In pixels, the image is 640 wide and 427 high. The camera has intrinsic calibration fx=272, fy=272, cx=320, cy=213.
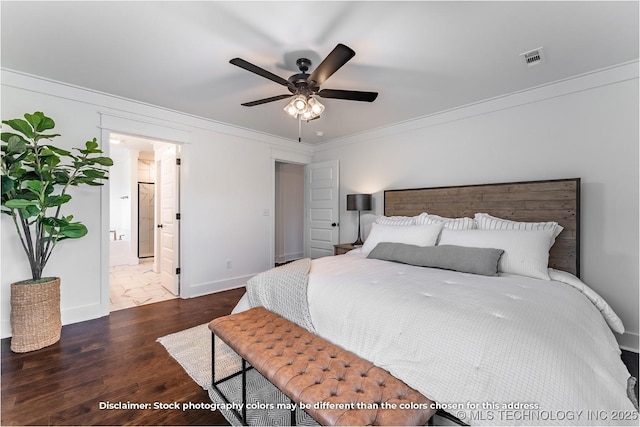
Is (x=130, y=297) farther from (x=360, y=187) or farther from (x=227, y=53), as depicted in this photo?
(x=360, y=187)

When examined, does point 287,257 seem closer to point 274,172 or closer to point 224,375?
point 274,172

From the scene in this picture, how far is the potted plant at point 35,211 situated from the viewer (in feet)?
7.34

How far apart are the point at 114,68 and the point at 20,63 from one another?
30.3 inches

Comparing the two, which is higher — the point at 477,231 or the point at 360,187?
the point at 360,187

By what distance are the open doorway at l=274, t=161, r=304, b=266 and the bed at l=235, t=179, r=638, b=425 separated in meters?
3.53

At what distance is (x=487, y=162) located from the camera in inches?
125

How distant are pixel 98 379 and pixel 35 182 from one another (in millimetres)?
1659

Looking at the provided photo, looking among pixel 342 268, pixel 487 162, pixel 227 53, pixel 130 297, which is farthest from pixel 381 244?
pixel 130 297

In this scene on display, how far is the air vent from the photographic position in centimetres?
215

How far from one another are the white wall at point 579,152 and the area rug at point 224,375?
9.55ft

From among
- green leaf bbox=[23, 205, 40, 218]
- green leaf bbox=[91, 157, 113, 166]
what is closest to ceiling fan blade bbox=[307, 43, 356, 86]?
green leaf bbox=[91, 157, 113, 166]

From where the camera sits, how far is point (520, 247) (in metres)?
2.18

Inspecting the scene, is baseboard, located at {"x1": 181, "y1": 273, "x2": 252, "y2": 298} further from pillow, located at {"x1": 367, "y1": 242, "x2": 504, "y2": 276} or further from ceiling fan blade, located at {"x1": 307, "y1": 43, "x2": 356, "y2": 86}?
ceiling fan blade, located at {"x1": 307, "y1": 43, "x2": 356, "y2": 86}

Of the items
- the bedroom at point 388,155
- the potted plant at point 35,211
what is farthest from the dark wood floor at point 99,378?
the bedroom at point 388,155
